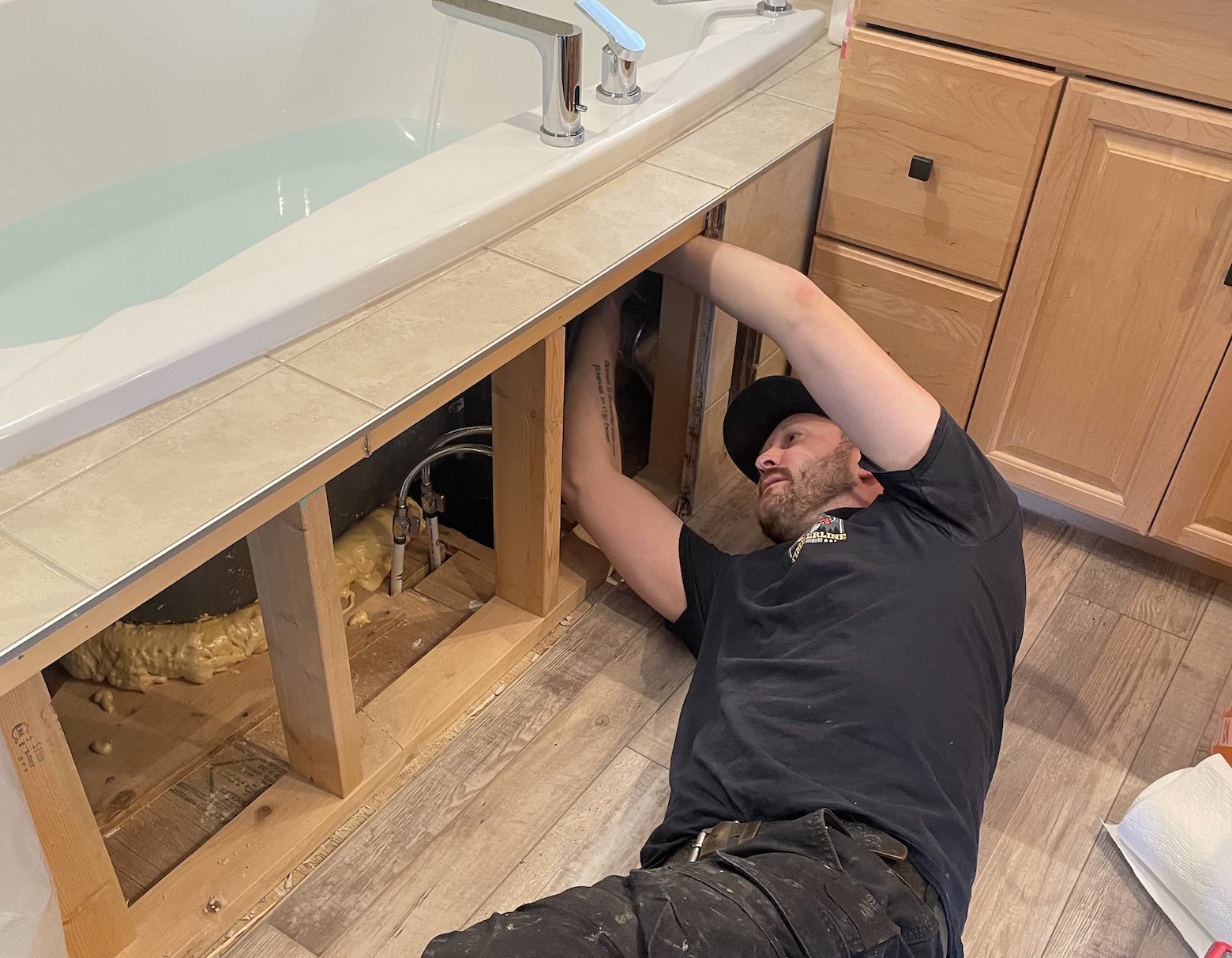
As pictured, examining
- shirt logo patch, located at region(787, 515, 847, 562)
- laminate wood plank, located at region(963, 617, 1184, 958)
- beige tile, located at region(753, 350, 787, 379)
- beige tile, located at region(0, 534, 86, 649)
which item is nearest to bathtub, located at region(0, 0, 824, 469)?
beige tile, located at region(0, 534, 86, 649)

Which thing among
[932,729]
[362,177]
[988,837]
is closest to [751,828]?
[932,729]

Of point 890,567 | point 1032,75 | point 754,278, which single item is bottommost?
point 890,567

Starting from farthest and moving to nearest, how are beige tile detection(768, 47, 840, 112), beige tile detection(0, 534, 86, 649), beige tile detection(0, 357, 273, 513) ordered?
beige tile detection(768, 47, 840, 112) → beige tile detection(0, 357, 273, 513) → beige tile detection(0, 534, 86, 649)

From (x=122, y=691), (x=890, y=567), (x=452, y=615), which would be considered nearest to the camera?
(x=890, y=567)

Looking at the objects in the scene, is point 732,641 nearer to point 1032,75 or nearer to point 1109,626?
point 1109,626

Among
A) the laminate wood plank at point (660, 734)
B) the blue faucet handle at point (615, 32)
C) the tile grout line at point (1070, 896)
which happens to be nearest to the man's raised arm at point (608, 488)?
the laminate wood plank at point (660, 734)

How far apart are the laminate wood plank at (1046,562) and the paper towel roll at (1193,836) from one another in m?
0.29

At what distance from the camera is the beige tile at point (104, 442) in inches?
35.7

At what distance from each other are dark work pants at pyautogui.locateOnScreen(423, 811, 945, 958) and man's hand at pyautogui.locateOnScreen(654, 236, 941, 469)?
0.39m

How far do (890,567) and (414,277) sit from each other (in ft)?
1.84

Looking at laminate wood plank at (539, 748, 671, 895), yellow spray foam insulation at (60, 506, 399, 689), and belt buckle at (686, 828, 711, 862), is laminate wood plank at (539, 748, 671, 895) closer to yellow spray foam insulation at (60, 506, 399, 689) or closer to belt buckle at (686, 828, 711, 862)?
belt buckle at (686, 828, 711, 862)

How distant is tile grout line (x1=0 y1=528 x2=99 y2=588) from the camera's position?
2.71 feet

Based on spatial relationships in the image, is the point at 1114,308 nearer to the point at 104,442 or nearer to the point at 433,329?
the point at 433,329

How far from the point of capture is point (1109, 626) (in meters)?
1.55
